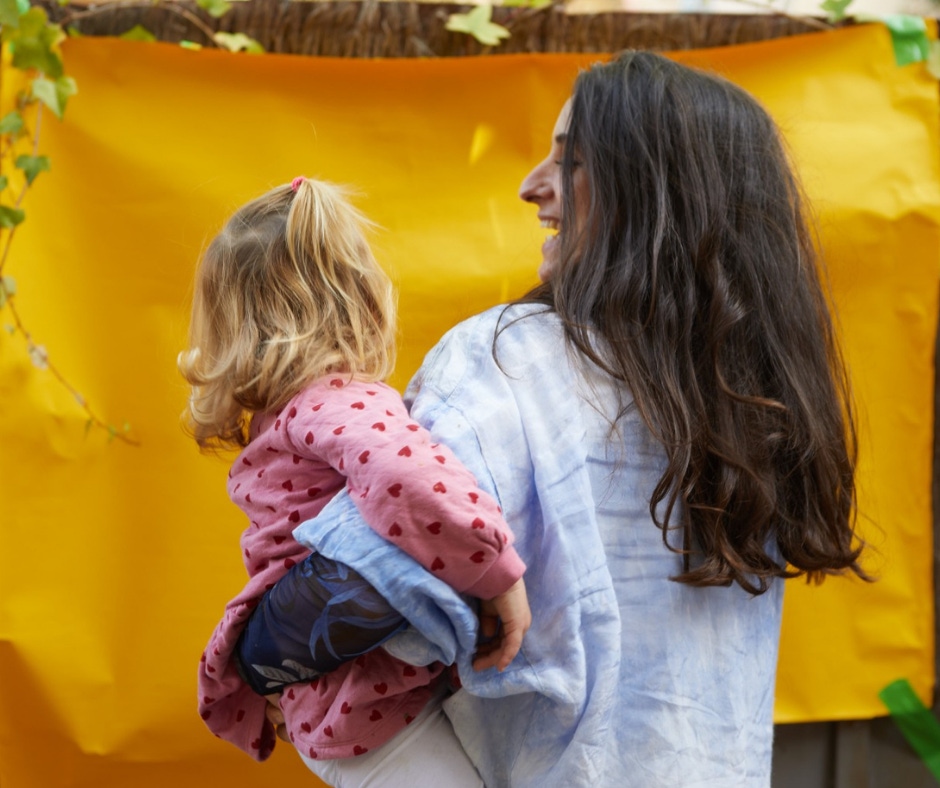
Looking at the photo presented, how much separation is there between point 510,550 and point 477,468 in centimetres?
9

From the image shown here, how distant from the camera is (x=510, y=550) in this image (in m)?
0.97

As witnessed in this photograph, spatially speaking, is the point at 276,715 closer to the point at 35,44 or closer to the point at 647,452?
the point at 647,452

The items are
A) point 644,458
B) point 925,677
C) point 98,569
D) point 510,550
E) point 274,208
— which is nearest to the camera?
point 510,550

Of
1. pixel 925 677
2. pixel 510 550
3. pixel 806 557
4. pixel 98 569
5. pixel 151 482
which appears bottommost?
pixel 925 677

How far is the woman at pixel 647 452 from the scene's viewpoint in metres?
1.02

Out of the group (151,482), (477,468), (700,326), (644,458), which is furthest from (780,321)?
(151,482)

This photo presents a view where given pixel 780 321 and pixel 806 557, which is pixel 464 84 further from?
pixel 806 557

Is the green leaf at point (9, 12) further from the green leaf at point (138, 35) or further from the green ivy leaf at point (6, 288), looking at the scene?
the green ivy leaf at point (6, 288)

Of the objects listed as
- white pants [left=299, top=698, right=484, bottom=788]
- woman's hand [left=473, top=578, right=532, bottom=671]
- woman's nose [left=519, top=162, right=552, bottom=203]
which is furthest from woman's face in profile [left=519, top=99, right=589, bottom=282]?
white pants [left=299, top=698, right=484, bottom=788]

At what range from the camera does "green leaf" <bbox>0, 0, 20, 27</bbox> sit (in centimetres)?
162

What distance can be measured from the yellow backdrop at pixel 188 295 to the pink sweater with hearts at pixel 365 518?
2.19 feet

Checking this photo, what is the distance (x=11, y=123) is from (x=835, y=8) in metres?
1.49

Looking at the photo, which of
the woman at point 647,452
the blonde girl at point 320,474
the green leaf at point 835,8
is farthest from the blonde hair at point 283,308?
the green leaf at point 835,8

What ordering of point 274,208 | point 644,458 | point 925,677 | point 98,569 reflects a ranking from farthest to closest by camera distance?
1. point 925,677
2. point 98,569
3. point 274,208
4. point 644,458
